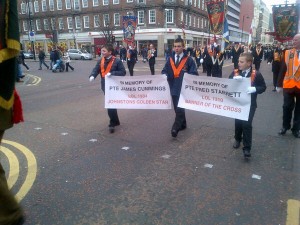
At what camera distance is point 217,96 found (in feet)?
16.1

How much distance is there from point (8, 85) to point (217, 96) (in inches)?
139

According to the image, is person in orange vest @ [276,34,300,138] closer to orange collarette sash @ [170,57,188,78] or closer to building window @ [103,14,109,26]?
orange collarette sash @ [170,57,188,78]

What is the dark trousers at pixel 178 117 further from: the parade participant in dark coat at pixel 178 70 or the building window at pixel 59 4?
the building window at pixel 59 4

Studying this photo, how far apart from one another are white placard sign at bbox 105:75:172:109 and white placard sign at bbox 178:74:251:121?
1.33 ft

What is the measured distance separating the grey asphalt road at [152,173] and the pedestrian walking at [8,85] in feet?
1.39

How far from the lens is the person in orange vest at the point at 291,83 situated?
17.0 ft

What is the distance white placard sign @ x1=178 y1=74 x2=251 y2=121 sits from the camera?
14.6ft

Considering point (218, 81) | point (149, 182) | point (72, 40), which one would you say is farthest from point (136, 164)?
point (72, 40)

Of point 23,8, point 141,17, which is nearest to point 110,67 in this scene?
point 141,17

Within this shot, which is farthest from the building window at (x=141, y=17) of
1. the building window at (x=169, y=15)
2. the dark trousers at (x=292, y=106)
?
the dark trousers at (x=292, y=106)

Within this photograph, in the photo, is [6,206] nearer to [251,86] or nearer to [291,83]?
[251,86]

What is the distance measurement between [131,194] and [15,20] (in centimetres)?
220

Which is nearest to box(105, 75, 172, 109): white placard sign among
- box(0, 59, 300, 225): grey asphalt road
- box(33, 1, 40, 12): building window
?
box(0, 59, 300, 225): grey asphalt road

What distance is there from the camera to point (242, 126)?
14.8 ft
